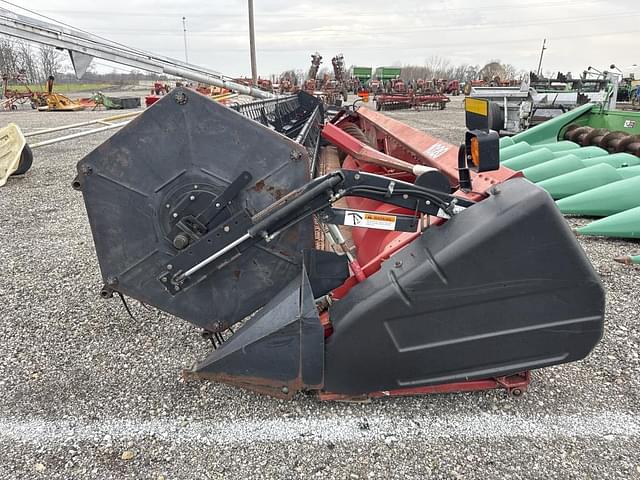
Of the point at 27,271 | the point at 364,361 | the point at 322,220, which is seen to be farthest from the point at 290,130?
the point at 364,361

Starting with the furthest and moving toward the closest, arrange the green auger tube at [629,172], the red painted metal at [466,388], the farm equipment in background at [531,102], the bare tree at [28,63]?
the bare tree at [28,63]
the farm equipment in background at [531,102]
the green auger tube at [629,172]
the red painted metal at [466,388]

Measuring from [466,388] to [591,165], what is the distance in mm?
5326

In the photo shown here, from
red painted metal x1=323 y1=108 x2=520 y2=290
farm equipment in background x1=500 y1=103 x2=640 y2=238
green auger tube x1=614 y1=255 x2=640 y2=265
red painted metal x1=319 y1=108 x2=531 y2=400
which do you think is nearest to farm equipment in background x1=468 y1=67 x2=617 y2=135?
farm equipment in background x1=500 y1=103 x2=640 y2=238

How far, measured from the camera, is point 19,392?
230 centimetres

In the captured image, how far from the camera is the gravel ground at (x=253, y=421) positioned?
1.84 m

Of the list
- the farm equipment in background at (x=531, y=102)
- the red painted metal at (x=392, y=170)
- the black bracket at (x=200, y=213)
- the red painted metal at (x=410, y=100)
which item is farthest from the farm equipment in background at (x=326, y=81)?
the black bracket at (x=200, y=213)

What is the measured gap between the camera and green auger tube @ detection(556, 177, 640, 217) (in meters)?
4.76

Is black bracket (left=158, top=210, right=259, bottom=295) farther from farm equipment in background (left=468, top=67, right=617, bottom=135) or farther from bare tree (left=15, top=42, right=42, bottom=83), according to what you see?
bare tree (left=15, top=42, right=42, bottom=83)

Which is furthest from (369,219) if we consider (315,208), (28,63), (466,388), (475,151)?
(28,63)

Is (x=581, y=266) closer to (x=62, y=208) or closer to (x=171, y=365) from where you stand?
(x=171, y=365)

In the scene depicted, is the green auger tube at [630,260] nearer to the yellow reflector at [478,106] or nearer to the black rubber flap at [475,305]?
the black rubber flap at [475,305]

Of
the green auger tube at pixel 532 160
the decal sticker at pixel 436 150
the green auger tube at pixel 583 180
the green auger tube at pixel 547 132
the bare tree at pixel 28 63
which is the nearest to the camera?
the decal sticker at pixel 436 150

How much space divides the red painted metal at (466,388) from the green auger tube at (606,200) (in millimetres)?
3605

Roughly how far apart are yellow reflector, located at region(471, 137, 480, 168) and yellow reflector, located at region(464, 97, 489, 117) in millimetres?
121
